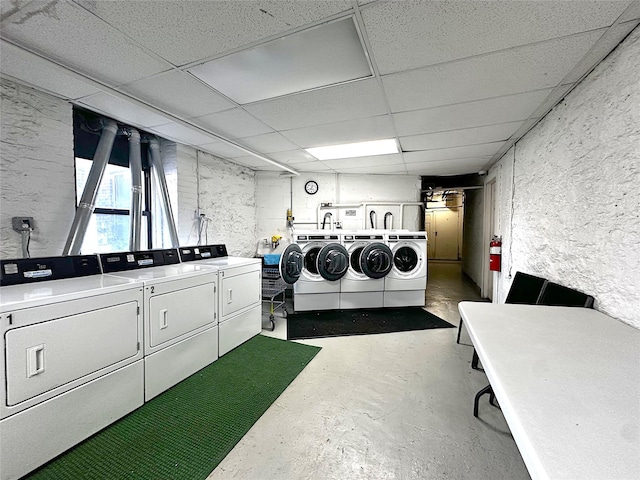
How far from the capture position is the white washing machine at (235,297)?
2744mm

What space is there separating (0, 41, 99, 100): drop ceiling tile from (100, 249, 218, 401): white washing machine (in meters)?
1.36

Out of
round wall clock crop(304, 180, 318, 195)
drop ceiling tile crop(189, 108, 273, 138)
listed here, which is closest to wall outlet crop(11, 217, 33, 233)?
drop ceiling tile crop(189, 108, 273, 138)

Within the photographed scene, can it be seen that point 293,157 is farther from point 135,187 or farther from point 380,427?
point 380,427

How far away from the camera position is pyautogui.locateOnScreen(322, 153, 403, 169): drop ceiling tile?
405cm

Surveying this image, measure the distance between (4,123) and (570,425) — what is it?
3.54m

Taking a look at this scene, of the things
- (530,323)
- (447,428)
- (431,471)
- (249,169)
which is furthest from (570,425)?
(249,169)

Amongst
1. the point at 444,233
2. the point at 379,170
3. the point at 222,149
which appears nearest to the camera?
the point at 222,149

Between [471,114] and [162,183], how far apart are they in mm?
3515

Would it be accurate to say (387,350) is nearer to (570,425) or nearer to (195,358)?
(195,358)

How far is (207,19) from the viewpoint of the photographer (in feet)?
4.51

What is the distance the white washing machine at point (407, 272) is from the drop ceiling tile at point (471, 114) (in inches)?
71.4

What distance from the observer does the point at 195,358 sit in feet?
7.88

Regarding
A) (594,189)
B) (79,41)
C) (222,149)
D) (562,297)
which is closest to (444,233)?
(562,297)

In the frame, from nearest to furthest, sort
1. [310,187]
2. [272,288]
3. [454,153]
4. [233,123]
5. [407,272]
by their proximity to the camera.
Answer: [233,123] < [454,153] < [272,288] < [407,272] < [310,187]
